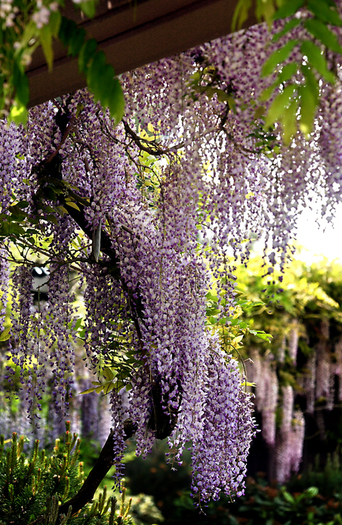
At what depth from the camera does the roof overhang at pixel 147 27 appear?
1.25 meters

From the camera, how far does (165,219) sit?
2.10m

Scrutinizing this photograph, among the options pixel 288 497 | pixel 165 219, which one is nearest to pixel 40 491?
pixel 165 219

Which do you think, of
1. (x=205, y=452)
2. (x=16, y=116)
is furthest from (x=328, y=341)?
(x=16, y=116)

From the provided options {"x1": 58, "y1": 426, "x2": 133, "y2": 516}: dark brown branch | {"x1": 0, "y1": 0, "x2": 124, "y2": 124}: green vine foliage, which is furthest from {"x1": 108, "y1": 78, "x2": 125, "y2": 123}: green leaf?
{"x1": 58, "y1": 426, "x2": 133, "y2": 516}: dark brown branch

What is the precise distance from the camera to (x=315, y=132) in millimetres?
1649

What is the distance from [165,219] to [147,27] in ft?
2.91

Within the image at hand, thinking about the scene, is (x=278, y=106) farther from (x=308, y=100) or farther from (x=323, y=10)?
(x=323, y=10)

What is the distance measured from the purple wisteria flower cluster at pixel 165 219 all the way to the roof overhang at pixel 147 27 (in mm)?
259

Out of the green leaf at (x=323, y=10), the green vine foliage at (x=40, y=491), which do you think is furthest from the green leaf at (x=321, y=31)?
the green vine foliage at (x=40, y=491)

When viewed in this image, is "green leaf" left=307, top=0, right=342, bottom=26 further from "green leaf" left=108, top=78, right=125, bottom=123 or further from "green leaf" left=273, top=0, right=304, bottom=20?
"green leaf" left=108, top=78, right=125, bottom=123

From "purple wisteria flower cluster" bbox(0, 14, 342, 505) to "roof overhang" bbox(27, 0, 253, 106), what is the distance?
259 millimetres

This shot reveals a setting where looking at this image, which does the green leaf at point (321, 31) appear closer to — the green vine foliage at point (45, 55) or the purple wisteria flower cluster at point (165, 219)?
the green vine foliage at point (45, 55)

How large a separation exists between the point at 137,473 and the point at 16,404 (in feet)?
5.34

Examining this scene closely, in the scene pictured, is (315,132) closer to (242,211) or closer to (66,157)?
(242,211)
